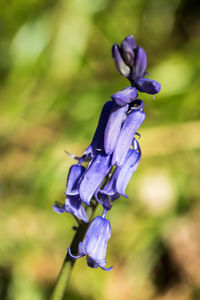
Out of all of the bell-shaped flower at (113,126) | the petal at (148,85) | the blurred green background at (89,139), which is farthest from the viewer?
the blurred green background at (89,139)

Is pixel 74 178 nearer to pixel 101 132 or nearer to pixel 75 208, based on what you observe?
pixel 75 208

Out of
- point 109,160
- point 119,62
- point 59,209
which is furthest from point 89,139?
point 119,62

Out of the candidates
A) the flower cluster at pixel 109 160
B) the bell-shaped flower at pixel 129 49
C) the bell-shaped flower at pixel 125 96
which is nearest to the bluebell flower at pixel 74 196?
the flower cluster at pixel 109 160

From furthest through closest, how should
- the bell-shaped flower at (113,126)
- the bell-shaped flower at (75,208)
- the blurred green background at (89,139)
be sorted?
the blurred green background at (89,139) → the bell-shaped flower at (75,208) → the bell-shaped flower at (113,126)

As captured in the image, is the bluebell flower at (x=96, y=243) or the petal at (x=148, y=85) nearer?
the petal at (x=148, y=85)

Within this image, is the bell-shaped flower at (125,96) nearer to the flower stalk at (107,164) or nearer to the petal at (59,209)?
the flower stalk at (107,164)

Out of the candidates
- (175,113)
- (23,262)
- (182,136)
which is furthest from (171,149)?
(23,262)

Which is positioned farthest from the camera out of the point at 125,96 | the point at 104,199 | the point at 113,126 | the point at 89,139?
the point at 89,139
